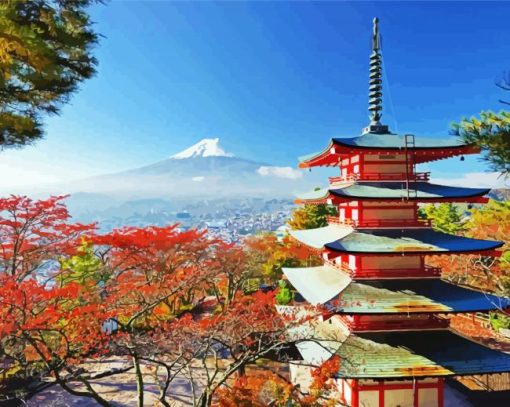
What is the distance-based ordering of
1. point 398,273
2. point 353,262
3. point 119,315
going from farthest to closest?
1. point 119,315
2. point 353,262
3. point 398,273

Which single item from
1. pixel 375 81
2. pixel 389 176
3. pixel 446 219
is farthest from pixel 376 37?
pixel 446 219

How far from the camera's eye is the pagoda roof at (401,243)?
463 inches

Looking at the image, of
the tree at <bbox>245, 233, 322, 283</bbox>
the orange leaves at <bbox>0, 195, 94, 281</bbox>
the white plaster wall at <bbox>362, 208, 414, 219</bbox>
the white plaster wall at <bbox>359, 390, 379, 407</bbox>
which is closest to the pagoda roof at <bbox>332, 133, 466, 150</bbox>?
the white plaster wall at <bbox>362, 208, 414, 219</bbox>

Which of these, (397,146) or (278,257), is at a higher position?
(397,146)

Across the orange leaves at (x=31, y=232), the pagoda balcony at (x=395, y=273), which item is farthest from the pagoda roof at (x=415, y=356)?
the orange leaves at (x=31, y=232)

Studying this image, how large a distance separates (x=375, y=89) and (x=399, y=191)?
513 cm

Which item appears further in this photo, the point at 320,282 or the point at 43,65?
the point at 320,282

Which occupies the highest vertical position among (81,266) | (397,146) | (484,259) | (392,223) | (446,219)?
(397,146)

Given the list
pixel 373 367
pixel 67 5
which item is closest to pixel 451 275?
pixel 373 367

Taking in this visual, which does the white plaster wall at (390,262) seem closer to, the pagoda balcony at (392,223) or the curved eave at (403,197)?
the pagoda balcony at (392,223)

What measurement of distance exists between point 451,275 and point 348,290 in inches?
620

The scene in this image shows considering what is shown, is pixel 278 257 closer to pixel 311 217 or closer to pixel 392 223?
pixel 311 217

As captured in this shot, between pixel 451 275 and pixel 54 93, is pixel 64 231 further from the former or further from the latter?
pixel 451 275

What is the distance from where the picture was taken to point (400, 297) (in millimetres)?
11969
